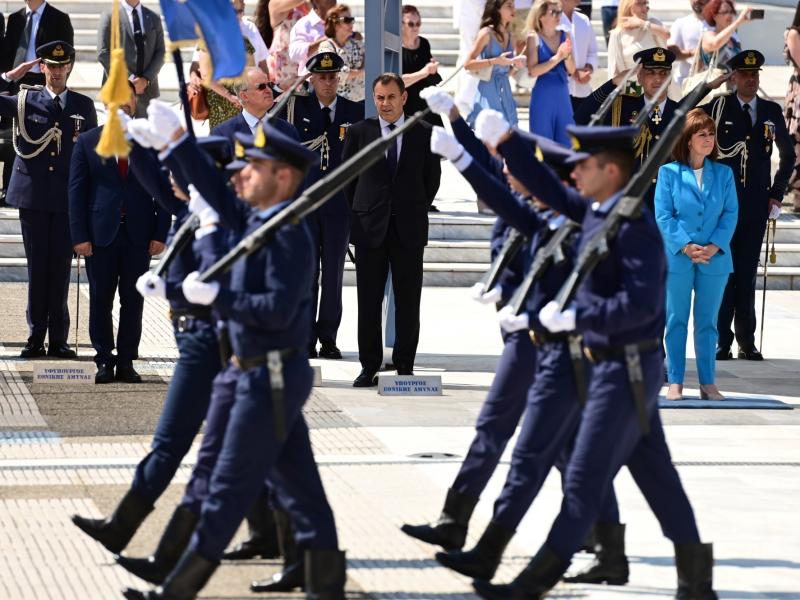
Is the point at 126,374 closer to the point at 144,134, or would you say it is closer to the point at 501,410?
the point at 501,410

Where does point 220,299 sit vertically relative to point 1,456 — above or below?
above

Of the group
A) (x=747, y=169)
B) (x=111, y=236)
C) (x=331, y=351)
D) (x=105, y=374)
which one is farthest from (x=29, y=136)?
(x=747, y=169)

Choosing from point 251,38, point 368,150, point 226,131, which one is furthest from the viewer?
A: point 251,38

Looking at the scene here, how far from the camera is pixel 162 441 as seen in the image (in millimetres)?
7523

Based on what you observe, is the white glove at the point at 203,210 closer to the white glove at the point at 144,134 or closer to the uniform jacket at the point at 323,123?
the white glove at the point at 144,134

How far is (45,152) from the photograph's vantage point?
1313cm

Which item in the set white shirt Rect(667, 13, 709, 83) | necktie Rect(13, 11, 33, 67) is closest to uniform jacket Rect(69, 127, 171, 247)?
necktie Rect(13, 11, 33, 67)

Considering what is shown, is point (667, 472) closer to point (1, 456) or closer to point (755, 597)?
point (755, 597)

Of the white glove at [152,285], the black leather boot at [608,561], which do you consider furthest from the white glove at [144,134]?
the black leather boot at [608,561]

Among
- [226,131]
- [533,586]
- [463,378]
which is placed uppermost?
[226,131]

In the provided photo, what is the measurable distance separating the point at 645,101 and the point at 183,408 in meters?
6.31

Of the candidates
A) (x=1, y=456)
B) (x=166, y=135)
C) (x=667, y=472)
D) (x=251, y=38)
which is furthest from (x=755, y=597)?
(x=251, y=38)

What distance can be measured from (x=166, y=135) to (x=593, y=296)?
5.77ft

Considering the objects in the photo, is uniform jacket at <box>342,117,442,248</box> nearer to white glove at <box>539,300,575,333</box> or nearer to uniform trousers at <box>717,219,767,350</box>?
uniform trousers at <box>717,219,767,350</box>
